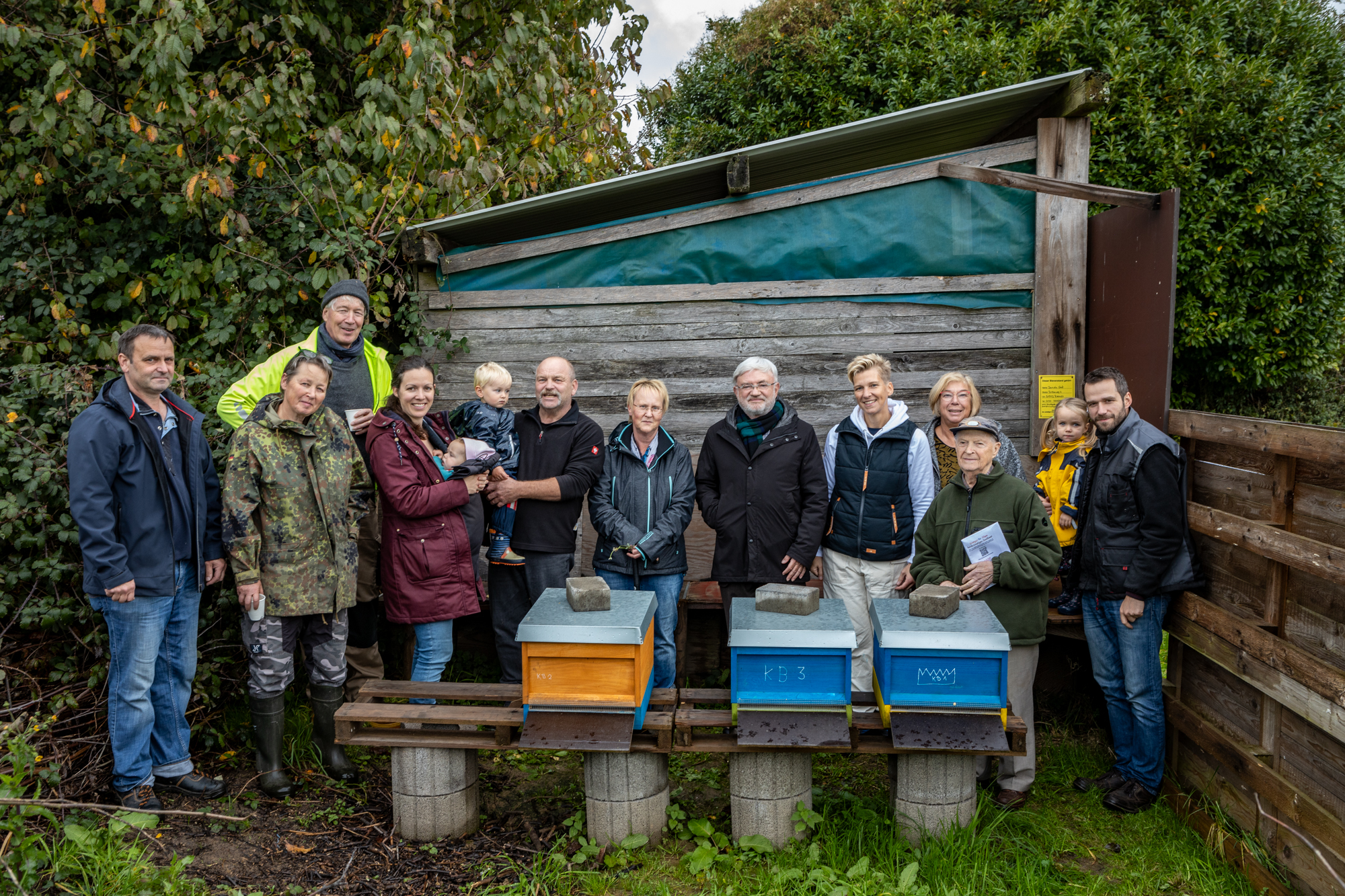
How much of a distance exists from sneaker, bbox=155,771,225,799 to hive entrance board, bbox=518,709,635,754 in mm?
1693

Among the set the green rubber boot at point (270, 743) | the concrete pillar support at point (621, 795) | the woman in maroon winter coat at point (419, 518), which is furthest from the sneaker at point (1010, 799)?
the green rubber boot at point (270, 743)

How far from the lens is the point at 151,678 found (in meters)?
3.82

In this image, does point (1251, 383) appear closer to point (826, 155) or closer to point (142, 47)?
point (826, 155)

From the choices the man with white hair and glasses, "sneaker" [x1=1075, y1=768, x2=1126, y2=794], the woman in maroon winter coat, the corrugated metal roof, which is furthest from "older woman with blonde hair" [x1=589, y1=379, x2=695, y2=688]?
"sneaker" [x1=1075, y1=768, x2=1126, y2=794]

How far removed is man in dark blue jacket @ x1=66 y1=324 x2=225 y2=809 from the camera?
3.64 m

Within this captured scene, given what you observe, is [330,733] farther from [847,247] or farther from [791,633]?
[847,247]

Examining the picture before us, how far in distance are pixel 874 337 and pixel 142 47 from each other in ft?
16.9

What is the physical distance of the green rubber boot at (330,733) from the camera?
4332 mm

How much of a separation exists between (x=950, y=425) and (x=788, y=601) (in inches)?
68.5

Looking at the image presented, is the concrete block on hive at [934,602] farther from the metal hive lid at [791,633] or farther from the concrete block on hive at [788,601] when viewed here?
the concrete block on hive at [788,601]

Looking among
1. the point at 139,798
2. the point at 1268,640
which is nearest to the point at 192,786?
the point at 139,798

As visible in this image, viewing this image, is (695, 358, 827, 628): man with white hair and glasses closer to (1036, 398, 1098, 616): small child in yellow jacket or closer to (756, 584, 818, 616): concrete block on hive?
(756, 584, 818, 616): concrete block on hive

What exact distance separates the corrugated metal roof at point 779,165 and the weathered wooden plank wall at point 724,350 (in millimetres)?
647

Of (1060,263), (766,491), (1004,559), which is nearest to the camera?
(1004,559)
